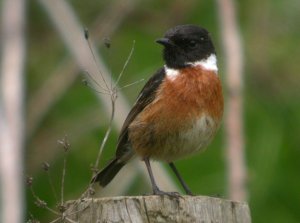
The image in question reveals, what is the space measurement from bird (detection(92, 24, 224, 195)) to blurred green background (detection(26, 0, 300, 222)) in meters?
1.92

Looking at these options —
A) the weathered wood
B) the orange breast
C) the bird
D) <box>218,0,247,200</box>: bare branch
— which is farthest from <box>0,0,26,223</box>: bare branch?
<box>218,0,247,200</box>: bare branch

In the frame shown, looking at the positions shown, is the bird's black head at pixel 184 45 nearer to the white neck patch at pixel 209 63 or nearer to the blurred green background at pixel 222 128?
the white neck patch at pixel 209 63

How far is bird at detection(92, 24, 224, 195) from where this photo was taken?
7652 millimetres

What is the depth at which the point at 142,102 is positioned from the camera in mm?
7973

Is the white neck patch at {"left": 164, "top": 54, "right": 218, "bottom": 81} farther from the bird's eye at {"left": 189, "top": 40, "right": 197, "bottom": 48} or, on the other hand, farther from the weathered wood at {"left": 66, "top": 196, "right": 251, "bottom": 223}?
the weathered wood at {"left": 66, "top": 196, "right": 251, "bottom": 223}

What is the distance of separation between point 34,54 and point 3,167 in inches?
→ 196

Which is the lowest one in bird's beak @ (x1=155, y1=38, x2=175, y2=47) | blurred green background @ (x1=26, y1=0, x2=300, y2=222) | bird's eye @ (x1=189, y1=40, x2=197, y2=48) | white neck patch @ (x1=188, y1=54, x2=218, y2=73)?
blurred green background @ (x1=26, y1=0, x2=300, y2=222)

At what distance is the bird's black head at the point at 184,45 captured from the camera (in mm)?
7984

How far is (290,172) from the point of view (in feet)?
33.4

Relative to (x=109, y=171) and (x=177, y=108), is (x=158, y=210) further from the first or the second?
(x=109, y=171)

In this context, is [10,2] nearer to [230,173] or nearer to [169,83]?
[169,83]

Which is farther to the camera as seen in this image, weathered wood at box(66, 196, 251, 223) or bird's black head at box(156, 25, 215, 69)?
bird's black head at box(156, 25, 215, 69)

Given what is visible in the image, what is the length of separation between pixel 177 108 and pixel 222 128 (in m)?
2.91

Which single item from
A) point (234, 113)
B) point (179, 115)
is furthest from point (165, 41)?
point (234, 113)
